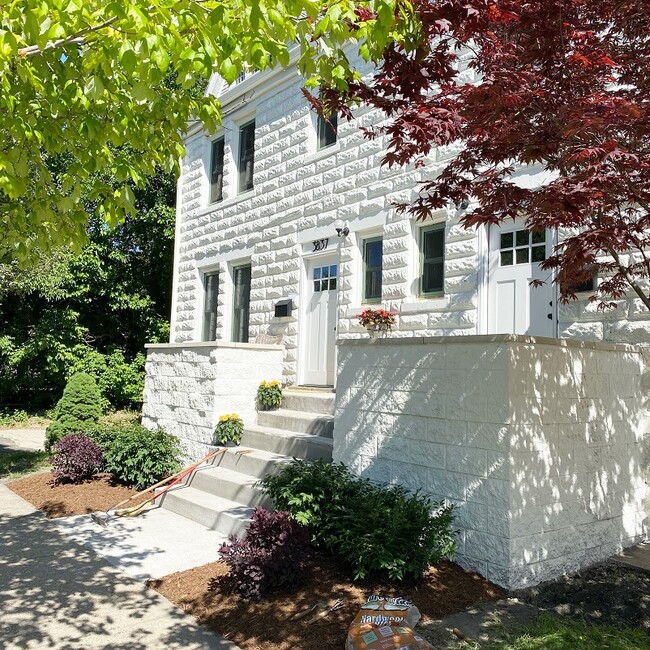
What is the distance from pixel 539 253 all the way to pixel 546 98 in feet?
13.0

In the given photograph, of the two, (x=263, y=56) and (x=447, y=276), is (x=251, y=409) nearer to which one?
(x=447, y=276)

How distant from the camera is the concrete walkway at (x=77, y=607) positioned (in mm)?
4125

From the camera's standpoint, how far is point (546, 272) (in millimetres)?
7473

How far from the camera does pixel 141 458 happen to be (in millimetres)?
8703

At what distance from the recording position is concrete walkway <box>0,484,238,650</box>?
4.12m

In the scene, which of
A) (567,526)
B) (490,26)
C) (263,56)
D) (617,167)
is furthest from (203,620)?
(490,26)

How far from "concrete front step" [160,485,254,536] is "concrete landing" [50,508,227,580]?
0.08 m

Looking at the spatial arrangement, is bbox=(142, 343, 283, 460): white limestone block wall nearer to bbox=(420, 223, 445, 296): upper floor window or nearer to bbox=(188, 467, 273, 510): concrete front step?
bbox=(188, 467, 273, 510): concrete front step

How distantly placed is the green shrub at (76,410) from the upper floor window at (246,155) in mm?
5337

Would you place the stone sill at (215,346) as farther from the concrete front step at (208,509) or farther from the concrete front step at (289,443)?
the concrete front step at (208,509)

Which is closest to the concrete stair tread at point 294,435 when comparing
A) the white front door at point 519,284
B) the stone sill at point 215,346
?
the stone sill at point 215,346

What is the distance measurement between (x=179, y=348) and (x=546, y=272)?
→ 6.03 meters

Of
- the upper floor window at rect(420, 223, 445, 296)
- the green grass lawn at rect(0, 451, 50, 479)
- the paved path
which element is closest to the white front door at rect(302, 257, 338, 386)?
the upper floor window at rect(420, 223, 445, 296)

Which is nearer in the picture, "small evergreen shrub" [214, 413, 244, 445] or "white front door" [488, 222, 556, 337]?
"white front door" [488, 222, 556, 337]
